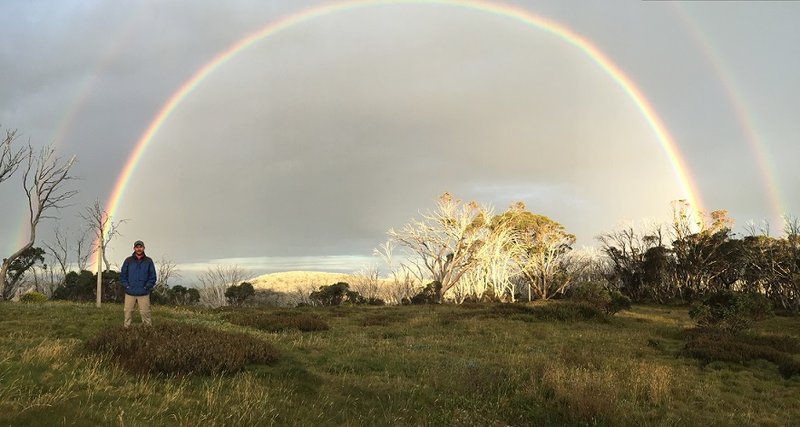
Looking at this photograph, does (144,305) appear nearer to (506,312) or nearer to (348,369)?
(348,369)

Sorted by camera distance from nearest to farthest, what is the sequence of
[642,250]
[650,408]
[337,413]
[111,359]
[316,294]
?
[337,413], [111,359], [650,408], [316,294], [642,250]

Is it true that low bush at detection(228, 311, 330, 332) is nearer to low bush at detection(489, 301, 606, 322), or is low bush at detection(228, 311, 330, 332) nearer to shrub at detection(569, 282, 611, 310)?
low bush at detection(489, 301, 606, 322)

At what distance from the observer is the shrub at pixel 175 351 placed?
7996 millimetres

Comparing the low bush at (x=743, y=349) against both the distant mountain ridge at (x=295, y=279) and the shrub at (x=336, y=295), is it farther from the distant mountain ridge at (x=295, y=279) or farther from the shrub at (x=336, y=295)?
the distant mountain ridge at (x=295, y=279)

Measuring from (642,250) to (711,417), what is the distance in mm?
58966

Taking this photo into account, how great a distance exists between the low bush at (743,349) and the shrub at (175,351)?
13132mm

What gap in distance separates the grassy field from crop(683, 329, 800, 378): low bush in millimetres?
403

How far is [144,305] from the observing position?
13.3m

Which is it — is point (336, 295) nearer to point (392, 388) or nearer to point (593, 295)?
point (593, 295)

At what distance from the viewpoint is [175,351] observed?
8.41 metres

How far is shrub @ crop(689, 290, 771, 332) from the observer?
18.9 meters

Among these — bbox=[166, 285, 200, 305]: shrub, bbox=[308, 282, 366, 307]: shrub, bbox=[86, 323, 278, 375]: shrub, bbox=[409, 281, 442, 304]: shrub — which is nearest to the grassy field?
bbox=[86, 323, 278, 375]: shrub

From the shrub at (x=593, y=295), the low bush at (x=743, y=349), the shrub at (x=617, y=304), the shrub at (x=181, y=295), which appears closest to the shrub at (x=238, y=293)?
the shrub at (x=181, y=295)

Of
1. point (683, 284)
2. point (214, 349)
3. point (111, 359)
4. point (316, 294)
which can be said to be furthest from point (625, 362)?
point (683, 284)
